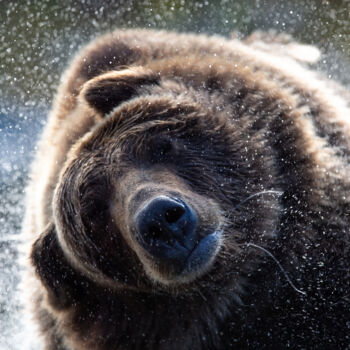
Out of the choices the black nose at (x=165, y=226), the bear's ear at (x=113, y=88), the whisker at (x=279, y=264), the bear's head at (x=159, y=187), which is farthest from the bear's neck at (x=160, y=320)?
the bear's ear at (x=113, y=88)

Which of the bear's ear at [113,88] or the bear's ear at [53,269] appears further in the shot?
the bear's ear at [113,88]

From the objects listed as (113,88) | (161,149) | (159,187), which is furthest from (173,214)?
(113,88)

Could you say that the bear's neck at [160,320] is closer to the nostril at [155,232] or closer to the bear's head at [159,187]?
the bear's head at [159,187]

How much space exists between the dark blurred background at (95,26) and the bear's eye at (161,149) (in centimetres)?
449

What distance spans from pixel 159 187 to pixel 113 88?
36.3 inches

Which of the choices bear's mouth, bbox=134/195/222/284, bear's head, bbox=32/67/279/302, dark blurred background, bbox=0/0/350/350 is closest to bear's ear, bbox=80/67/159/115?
bear's head, bbox=32/67/279/302

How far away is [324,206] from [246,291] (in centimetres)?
67

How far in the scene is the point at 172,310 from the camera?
412 centimetres

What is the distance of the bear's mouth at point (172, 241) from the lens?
11.5 feet

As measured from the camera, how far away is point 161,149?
413 centimetres

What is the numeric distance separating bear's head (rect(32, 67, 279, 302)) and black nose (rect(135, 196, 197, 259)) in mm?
18

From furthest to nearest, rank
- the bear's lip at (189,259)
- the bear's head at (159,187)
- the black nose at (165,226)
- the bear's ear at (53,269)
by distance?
the bear's ear at (53,269) < the bear's head at (159,187) < the bear's lip at (189,259) < the black nose at (165,226)

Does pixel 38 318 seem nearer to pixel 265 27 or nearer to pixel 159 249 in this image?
pixel 159 249

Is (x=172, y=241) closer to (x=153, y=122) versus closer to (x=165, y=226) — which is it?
(x=165, y=226)
